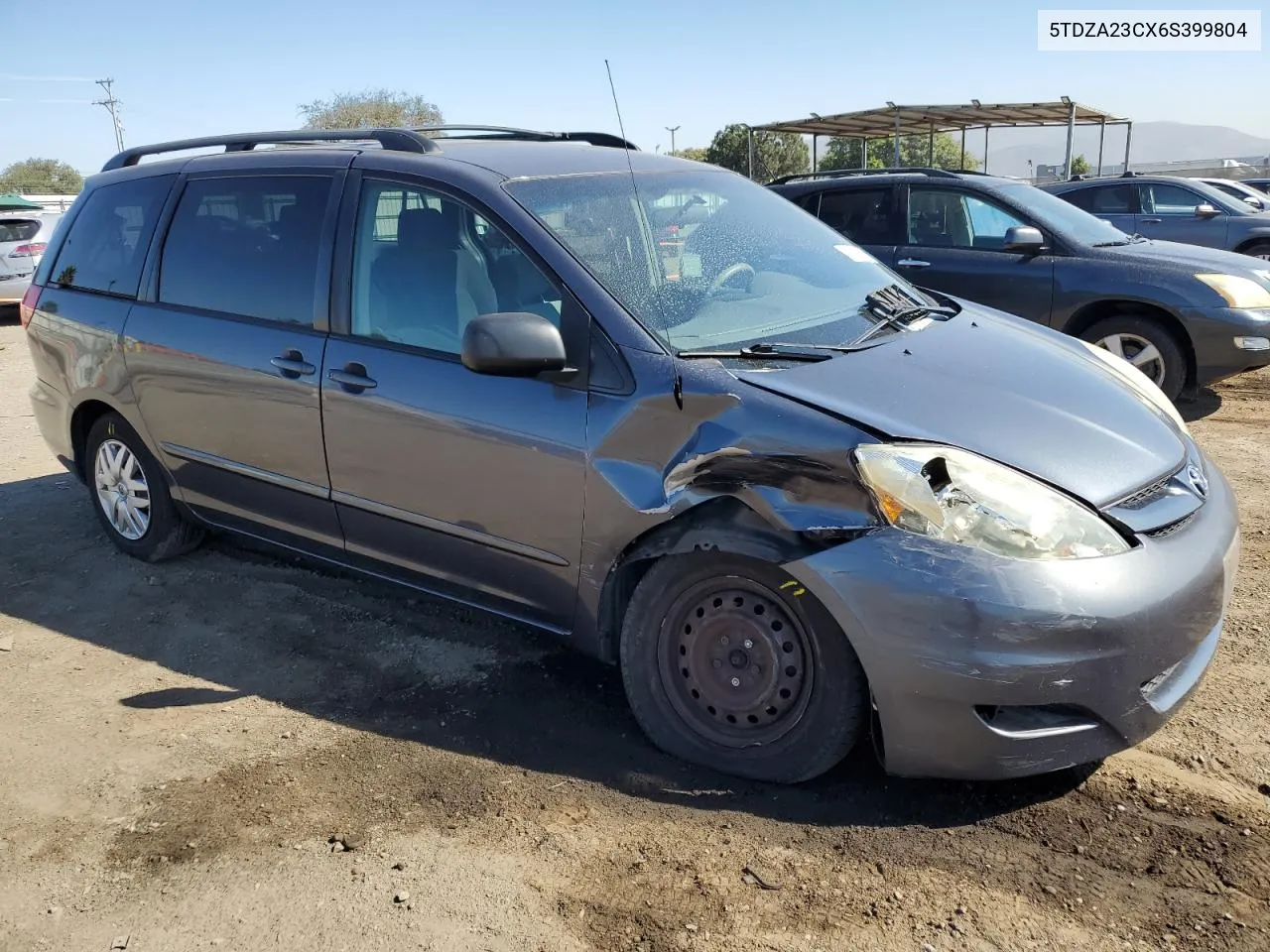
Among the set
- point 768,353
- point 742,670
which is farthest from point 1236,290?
point 742,670

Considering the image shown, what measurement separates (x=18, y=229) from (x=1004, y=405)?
15.6 m

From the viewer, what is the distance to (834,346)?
125 inches

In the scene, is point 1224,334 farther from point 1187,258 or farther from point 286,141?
point 286,141

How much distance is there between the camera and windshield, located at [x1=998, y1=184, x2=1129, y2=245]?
7.51 m

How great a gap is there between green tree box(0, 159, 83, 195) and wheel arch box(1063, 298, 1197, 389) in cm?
6953

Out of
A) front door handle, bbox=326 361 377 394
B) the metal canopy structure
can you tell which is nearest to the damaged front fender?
front door handle, bbox=326 361 377 394

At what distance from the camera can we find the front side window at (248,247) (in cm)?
380

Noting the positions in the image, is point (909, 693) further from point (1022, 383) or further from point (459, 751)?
point (459, 751)

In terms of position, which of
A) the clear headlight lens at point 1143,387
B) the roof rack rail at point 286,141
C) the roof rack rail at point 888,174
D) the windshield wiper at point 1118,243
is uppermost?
the roof rack rail at point 286,141

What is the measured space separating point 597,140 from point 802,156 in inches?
2025

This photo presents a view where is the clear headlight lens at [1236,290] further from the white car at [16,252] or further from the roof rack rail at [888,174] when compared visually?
the white car at [16,252]

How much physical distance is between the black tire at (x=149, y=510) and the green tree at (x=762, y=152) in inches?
1779

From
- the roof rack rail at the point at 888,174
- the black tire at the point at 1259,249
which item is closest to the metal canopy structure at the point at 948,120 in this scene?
the black tire at the point at 1259,249

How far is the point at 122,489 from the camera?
4836mm
